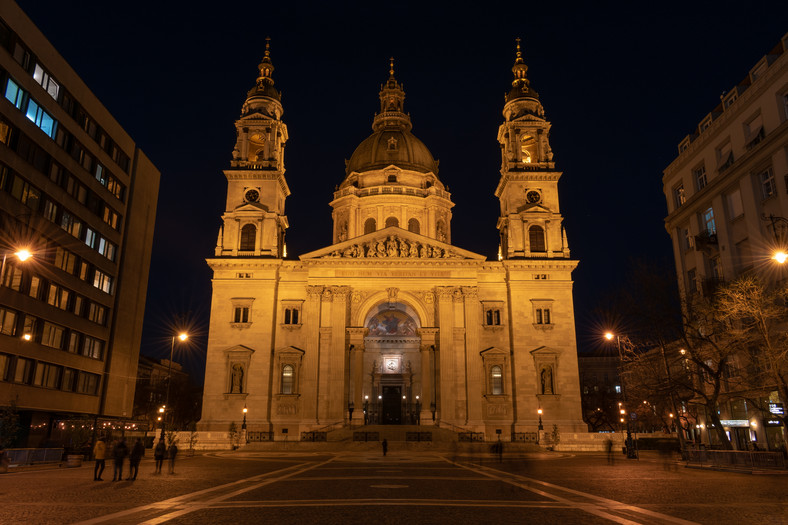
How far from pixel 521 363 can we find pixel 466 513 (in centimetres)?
4334

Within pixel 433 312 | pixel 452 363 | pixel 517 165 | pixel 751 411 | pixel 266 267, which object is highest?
pixel 517 165

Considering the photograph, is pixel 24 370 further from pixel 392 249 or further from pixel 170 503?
pixel 170 503

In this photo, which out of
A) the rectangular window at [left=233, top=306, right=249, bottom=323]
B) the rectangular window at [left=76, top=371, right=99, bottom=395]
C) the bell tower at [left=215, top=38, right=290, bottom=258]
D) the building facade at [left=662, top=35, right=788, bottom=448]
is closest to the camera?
the building facade at [left=662, top=35, right=788, bottom=448]

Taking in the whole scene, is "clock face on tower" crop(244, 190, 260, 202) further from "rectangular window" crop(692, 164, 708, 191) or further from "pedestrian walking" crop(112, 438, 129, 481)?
"pedestrian walking" crop(112, 438, 129, 481)

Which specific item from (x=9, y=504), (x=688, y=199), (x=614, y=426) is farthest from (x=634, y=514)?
(x=614, y=426)

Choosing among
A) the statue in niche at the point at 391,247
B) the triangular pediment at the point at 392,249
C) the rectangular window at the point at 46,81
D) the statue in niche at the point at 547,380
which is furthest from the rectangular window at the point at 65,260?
the statue in niche at the point at 547,380

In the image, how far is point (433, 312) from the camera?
5531cm

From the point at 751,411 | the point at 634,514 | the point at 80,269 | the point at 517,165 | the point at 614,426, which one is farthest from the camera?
the point at 614,426

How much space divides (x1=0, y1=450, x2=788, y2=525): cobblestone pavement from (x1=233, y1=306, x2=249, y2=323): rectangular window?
101 feet

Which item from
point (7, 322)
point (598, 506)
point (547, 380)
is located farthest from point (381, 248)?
point (598, 506)

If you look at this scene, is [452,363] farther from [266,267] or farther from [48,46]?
[48,46]

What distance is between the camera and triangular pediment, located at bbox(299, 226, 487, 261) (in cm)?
5631

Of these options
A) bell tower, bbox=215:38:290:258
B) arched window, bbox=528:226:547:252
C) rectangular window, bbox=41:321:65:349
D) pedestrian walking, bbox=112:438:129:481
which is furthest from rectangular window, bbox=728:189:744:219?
rectangular window, bbox=41:321:65:349

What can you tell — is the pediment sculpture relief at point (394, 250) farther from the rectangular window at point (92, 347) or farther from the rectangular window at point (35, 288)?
the rectangular window at point (35, 288)
